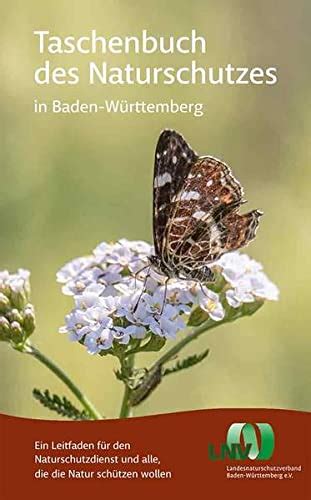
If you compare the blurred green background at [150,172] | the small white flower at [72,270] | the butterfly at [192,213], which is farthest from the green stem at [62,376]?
the butterfly at [192,213]

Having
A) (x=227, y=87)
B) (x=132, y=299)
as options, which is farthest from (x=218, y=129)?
(x=132, y=299)

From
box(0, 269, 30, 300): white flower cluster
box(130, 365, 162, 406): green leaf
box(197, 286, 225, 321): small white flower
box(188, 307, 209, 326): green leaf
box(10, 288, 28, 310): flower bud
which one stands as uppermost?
box(0, 269, 30, 300): white flower cluster

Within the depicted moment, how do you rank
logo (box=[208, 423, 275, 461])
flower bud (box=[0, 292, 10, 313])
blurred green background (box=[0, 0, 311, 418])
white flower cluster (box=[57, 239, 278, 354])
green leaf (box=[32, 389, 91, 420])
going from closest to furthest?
white flower cluster (box=[57, 239, 278, 354]), green leaf (box=[32, 389, 91, 420]), flower bud (box=[0, 292, 10, 313]), logo (box=[208, 423, 275, 461]), blurred green background (box=[0, 0, 311, 418])

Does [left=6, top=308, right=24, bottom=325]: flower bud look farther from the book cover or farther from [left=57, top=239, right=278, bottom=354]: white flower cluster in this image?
[left=57, top=239, right=278, bottom=354]: white flower cluster

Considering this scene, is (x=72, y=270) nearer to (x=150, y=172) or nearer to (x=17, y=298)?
(x=17, y=298)

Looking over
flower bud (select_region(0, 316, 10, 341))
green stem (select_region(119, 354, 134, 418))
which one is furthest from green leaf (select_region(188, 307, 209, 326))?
flower bud (select_region(0, 316, 10, 341))

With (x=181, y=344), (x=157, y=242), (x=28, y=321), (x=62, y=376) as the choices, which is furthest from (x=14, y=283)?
(x=181, y=344)

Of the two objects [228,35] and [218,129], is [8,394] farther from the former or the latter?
[228,35]
